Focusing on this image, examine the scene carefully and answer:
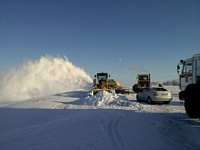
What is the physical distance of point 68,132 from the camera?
239 inches

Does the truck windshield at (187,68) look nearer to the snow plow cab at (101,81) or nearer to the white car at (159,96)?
the white car at (159,96)

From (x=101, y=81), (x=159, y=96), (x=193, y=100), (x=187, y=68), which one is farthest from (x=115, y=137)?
(x=101, y=81)

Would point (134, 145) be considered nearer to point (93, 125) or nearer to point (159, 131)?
Result: point (159, 131)

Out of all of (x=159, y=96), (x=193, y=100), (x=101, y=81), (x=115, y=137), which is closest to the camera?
(x=115, y=137)

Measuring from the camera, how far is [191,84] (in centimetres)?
698

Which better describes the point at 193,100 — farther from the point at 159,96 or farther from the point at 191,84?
the point at 159,96

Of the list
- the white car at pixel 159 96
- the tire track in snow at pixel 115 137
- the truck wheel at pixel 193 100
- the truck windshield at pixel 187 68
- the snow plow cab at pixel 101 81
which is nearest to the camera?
the tire track in snow at pixel 115 137

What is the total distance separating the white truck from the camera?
21.6 ft

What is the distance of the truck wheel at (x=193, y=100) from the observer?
6.48m

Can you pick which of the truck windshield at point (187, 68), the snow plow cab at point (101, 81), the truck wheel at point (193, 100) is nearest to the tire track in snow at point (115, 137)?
the truck wheel at point (193, 100)

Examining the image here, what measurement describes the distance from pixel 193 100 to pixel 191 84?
708mm

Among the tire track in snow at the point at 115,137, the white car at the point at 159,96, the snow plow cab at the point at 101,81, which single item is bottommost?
the tire track in snow at the point at 115,137

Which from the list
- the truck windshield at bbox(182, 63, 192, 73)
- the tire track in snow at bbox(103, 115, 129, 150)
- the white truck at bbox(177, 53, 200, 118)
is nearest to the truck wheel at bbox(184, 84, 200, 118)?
the white truck at bbox(177, 53, 200, 118)

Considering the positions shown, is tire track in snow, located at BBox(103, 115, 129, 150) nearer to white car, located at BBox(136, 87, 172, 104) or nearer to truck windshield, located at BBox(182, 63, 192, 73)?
truck windshield, located at BBox(182, 63, 192, 73)
